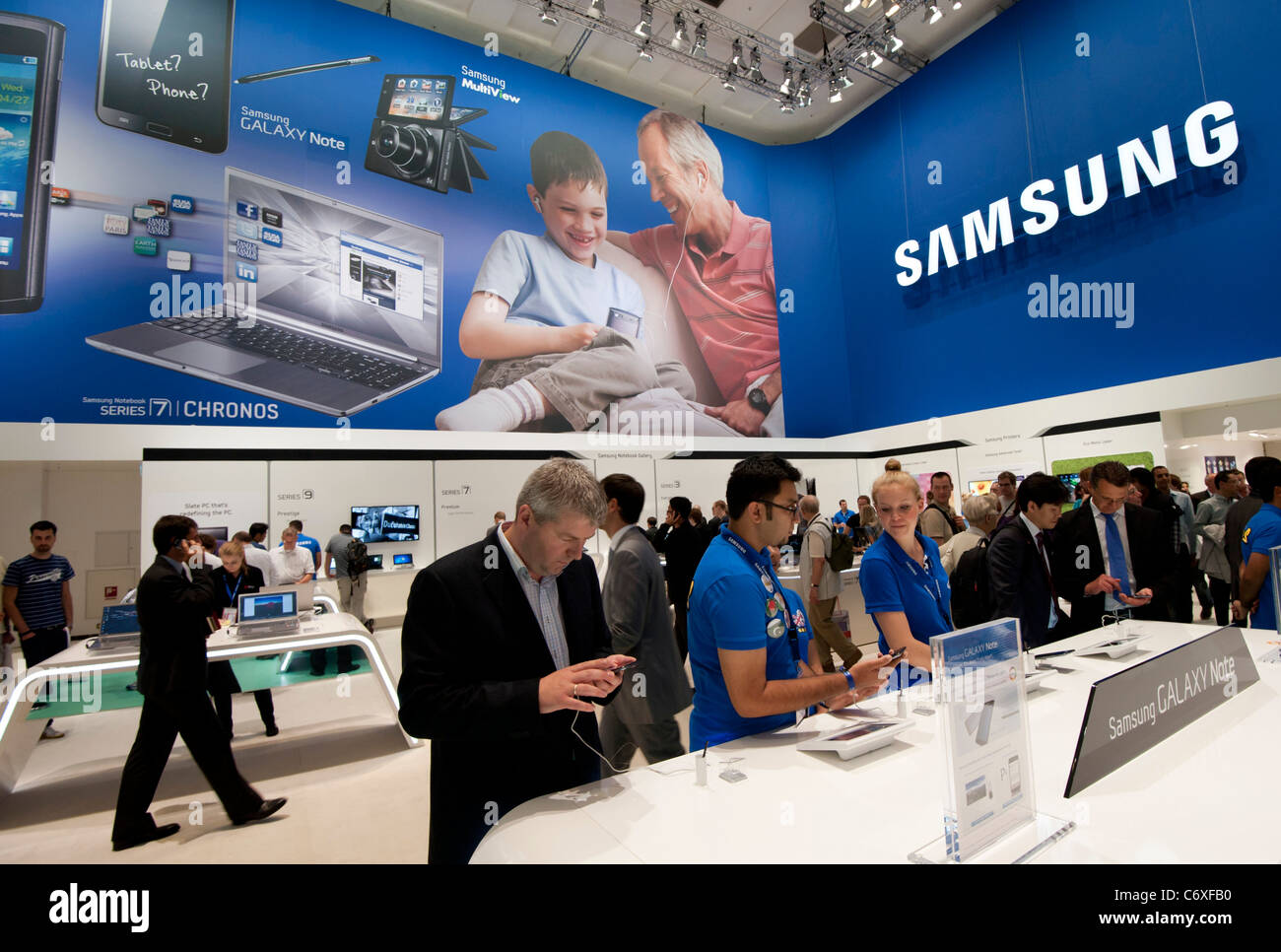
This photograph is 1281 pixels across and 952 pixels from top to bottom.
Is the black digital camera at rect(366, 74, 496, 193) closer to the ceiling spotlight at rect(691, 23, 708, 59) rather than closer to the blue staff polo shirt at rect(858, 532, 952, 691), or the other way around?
the ceiling spotlight at rect(691, 23, 708, 59)

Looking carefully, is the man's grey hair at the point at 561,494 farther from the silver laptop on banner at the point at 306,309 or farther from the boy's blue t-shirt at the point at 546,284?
Result: the boy's blue t-shirt at the point at 546,284

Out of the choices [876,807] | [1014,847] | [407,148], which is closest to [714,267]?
[407,148]

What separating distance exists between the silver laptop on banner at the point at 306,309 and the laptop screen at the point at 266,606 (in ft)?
14.0

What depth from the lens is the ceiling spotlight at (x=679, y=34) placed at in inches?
371

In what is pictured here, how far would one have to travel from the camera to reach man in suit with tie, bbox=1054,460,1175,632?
11.0 feet

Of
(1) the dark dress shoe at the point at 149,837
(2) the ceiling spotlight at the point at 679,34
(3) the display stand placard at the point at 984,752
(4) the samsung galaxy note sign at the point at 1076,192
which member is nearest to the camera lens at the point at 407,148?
(2) the ceiling spotlight at the point at 679,34

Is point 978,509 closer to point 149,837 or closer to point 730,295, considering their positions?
point 149,837

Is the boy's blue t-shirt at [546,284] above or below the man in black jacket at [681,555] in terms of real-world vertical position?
above

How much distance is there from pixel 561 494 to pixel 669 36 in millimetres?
11647

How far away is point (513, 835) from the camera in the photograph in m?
1.23

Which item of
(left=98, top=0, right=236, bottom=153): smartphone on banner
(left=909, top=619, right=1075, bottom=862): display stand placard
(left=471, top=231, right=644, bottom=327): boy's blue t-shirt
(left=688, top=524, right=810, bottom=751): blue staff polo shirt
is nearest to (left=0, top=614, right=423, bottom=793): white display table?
(left=688, top=524, right=810, bottom=751): blue staff polo shirt

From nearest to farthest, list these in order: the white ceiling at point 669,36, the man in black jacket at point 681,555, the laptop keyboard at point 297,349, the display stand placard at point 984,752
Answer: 1. the display stand placard at point 984,752
2. the man in black jacket at point 681,555
3. the laptop keyboard at point 297,349
4. the white ceiling at point 669,36

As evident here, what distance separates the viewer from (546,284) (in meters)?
9.96
